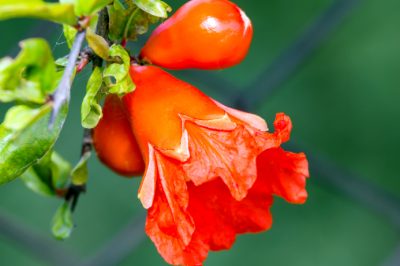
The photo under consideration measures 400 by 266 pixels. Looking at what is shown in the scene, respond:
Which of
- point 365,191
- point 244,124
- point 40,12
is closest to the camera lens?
point 40,12

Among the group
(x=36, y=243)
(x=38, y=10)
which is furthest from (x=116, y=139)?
(x=36, y=243)

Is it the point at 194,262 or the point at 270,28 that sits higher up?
the point at 194,262

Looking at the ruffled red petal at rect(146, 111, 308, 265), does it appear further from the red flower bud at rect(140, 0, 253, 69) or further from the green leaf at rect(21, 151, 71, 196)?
the green leaf at rect(21, 151, 71, 196)

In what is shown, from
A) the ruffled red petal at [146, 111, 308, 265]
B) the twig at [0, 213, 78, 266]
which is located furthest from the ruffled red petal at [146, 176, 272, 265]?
the twig at [0, 213, 78, 266]

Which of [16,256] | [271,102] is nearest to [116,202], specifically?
[16,256]

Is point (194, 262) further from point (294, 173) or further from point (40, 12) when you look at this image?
point (40, 12)

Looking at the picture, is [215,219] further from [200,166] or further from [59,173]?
[59,173]

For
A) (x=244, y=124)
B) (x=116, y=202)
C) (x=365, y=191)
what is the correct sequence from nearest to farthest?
(x=244, y=124) → (x=116, y=202) → (x=365, y=191)
